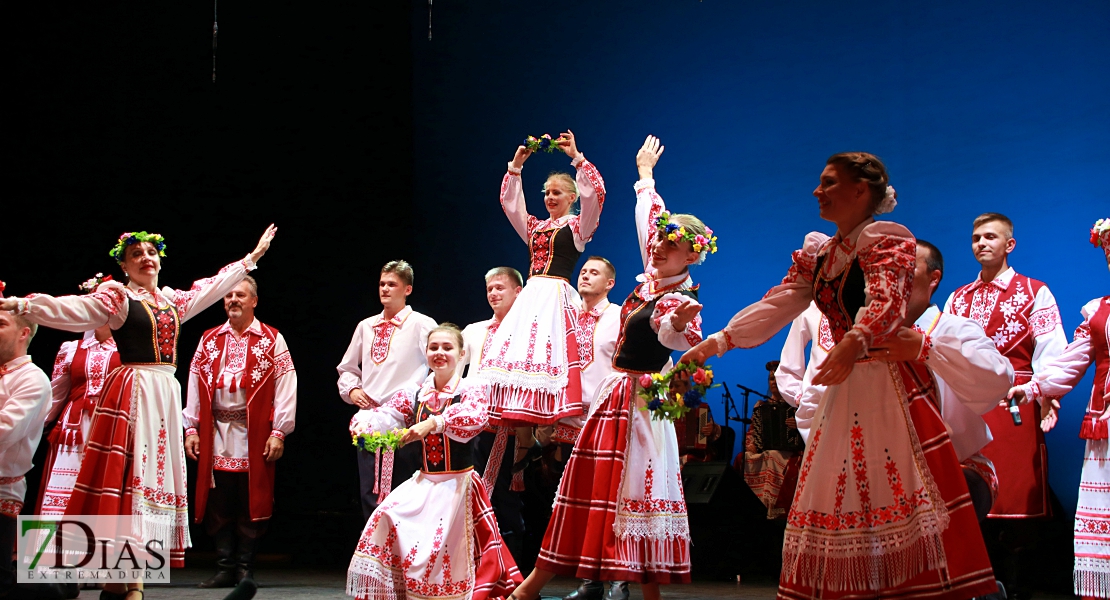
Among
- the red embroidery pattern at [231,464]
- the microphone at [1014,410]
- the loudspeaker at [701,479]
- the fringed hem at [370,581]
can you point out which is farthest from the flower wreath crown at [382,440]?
the microphone at [1014,410]

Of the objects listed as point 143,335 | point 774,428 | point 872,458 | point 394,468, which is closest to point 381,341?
point 394,468

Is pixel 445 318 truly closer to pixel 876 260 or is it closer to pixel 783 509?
pixel 783 509

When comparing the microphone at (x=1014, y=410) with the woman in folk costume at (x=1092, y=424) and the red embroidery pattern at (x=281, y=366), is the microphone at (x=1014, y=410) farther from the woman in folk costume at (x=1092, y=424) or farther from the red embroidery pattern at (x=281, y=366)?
the red embroidery pattern at (x=281, y=366)

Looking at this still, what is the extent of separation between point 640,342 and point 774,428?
2182mm

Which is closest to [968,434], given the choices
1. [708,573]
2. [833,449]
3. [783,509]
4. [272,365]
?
[833,449]

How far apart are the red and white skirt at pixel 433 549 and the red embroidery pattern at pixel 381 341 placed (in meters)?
1.62

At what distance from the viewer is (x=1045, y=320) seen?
15.6 ft

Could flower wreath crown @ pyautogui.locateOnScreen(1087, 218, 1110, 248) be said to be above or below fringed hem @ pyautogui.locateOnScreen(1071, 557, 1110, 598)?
above

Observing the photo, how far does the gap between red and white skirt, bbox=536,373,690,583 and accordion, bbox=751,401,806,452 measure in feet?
6.47

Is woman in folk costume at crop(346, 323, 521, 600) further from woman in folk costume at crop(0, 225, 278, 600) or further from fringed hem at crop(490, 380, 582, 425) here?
woman in folk costume at crop(0, 225, 278, 600)

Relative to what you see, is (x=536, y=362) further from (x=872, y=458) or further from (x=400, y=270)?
(x=872, y=458)

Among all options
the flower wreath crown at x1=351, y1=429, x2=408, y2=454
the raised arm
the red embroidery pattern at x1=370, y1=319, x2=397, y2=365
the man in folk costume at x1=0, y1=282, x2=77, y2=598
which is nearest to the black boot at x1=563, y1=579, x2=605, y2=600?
the flower wreath crown at x1=351, y1=429, x2=408, y2=454

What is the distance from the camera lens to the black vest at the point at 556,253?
15.9 ft

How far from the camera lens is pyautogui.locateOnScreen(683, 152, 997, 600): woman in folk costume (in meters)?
2.34
